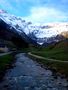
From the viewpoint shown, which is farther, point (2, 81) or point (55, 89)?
point (2, 81)

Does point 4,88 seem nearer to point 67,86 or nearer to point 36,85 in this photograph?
point 36,85

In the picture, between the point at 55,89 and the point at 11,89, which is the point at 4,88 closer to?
the point at 11,89

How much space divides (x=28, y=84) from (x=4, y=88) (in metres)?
4.03

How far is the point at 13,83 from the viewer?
1335 inches

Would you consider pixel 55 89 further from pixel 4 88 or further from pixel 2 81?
pixel 2 81

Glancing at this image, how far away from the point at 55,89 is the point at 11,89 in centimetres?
525

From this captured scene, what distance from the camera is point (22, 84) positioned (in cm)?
3334

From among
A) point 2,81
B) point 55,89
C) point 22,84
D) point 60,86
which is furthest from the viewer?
point 2,81

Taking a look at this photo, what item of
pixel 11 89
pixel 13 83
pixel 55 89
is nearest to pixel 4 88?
pixel 11 89

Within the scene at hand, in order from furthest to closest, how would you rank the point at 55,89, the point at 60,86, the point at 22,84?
the point at 22,84 < the point at 60,86 < the point at 55,89

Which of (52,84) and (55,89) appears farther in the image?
(52,84)

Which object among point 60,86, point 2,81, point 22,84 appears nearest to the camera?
point 60,86

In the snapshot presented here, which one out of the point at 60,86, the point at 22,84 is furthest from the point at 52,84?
the point at 22,84

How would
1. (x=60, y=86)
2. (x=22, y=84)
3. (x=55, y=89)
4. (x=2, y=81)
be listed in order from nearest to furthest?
(x=55, y=89) < (x=60, y=86) < (x=22, y=84) < (x=2, y=81)
